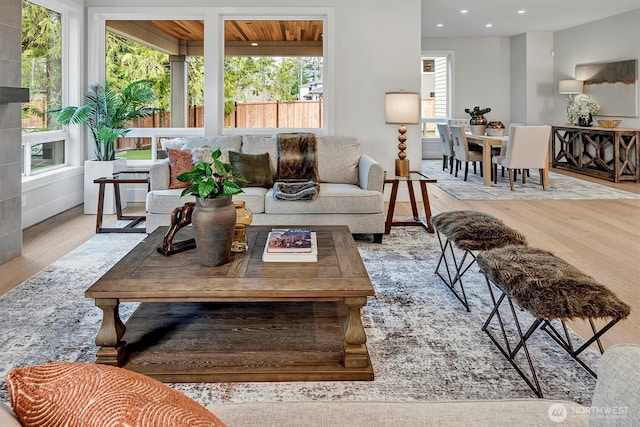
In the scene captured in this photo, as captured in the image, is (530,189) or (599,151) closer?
(530,189)

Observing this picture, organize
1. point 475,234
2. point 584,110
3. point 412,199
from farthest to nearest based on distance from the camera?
point 584,110 < point 412,199 < point 475,234

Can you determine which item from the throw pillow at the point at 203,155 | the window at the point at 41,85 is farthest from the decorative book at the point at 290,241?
the window at the point at 41,85

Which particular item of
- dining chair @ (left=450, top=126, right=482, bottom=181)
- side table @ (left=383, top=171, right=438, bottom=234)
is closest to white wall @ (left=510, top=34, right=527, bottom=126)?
dining chair @ (left=450, top=126, right=482, bottom=181)

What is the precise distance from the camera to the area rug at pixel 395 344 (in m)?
1.97

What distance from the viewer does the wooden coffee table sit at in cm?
204

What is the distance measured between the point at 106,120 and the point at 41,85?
69 centimetres

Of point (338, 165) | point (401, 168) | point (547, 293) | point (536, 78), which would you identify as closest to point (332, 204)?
point (338, 165)

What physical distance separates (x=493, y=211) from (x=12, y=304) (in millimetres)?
4743

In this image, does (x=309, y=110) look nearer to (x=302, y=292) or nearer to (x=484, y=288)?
(x=484, y=288)

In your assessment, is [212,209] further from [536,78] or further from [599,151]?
[536,78]

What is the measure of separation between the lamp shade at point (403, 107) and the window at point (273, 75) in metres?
1.37

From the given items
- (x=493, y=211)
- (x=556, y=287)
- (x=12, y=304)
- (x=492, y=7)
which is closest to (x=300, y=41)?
(x=493, y=211)

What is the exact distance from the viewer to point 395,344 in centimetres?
239

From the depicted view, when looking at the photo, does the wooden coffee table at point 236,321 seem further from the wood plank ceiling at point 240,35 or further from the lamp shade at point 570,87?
the lamp shade at point 570,87
